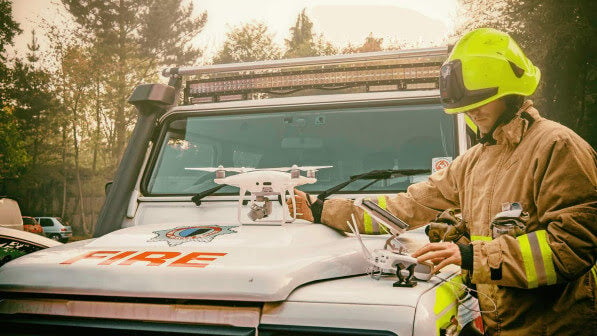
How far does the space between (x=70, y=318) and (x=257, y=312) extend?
0.77 m

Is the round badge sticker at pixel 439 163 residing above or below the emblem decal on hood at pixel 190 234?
above

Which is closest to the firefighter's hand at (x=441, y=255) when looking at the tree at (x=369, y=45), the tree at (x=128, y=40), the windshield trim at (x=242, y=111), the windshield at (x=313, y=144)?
the windshield at (x=313, y=144)

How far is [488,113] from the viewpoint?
2557 mm

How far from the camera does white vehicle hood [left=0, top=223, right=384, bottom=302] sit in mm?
2123

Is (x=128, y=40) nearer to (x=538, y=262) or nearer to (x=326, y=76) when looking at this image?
(x=326, y=76)

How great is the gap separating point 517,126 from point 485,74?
264 millimetres

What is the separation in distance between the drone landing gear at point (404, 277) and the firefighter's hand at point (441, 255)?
0.16 ft

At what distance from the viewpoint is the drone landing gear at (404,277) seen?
7.20 ft

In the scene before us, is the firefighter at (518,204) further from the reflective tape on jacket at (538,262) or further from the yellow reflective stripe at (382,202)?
the yellow reflective stripe at (382,202)

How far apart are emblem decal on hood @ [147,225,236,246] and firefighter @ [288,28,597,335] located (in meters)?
0.95

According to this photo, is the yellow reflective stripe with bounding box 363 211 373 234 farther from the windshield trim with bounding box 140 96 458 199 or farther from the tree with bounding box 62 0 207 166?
the tree with bounding box 62 0 207 166

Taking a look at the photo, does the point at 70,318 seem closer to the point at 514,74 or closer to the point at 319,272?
the point at 319,272

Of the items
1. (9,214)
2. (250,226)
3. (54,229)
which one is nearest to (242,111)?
(250,226)

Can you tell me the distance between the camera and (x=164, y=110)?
396cm
